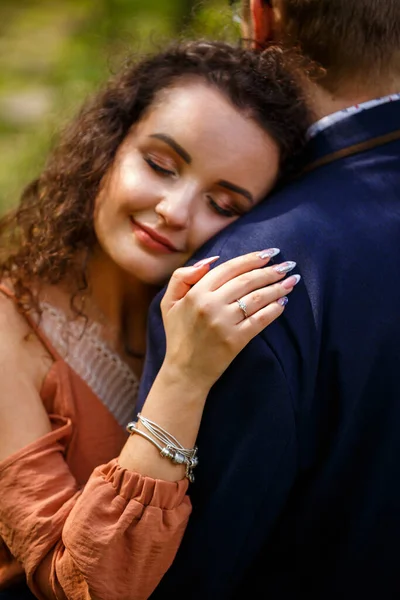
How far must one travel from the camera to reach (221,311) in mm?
1613

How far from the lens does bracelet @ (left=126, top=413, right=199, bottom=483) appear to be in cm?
162

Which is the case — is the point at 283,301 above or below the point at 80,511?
above

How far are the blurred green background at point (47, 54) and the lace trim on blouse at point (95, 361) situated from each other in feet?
3.67

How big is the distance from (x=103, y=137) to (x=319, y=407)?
91 cm

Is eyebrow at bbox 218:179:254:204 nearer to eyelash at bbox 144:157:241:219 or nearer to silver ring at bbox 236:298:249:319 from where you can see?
eyelash at bbox 144:157:241:219

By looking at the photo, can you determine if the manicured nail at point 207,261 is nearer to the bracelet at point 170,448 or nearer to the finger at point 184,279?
the finger at point 184,279

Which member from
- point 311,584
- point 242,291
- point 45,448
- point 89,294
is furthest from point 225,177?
point 311,584

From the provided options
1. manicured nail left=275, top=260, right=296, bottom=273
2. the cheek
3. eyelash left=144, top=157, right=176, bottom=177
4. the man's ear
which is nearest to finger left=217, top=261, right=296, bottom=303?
manicured nail left=275, top=260, right=296, bottom=273

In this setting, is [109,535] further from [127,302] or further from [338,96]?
[338,96]

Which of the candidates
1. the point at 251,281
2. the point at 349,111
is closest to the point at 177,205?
the point at 251,281

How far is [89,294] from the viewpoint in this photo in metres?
2.12

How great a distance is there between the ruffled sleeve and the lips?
0.51 metres

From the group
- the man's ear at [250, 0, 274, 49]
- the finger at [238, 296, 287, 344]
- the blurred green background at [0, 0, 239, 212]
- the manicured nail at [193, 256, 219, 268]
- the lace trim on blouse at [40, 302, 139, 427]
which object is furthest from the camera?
the blurred green background at [0, 0, 239, 212]

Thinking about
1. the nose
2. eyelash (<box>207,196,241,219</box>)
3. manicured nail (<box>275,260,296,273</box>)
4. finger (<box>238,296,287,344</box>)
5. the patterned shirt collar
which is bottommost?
finger (<box>238,296,287,344</box>)
